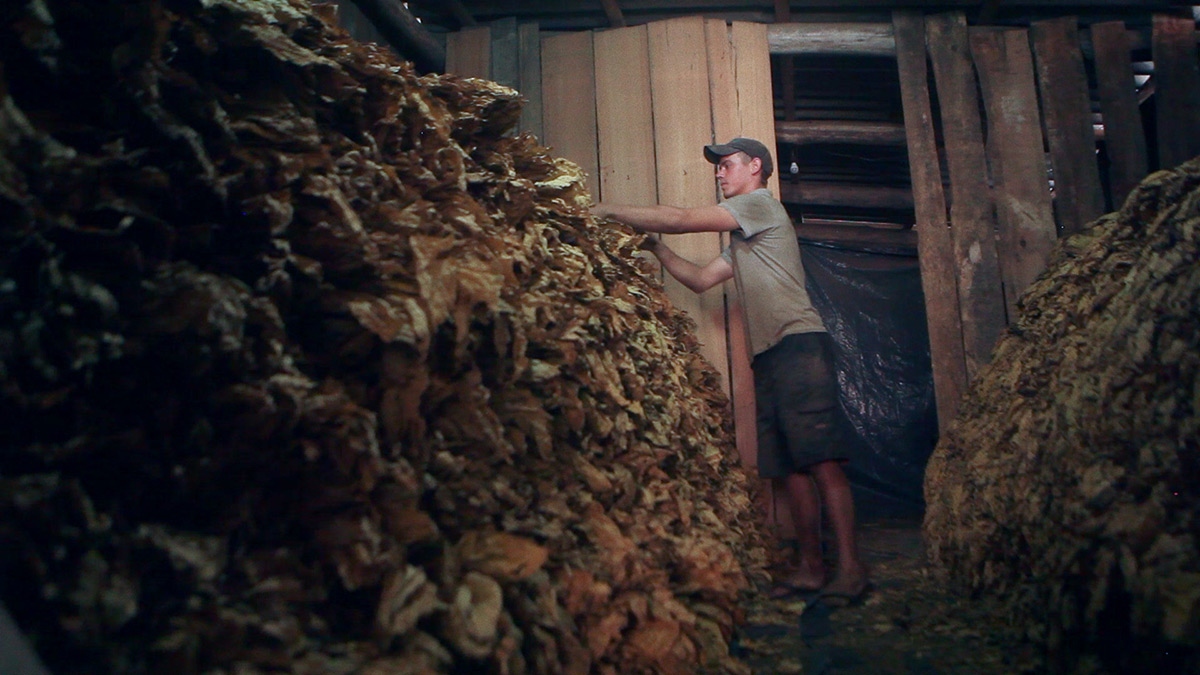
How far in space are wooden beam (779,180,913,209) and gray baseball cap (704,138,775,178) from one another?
4.02 meters

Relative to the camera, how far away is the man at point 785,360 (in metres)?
4.04

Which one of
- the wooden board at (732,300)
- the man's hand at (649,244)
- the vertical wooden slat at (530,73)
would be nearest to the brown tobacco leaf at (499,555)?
the man's hand at (649,244)

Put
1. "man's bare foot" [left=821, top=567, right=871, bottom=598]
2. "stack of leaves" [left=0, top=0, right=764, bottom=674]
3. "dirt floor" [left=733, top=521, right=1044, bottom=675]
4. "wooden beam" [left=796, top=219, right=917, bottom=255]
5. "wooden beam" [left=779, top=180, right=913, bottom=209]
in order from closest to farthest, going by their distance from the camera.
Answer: "stack of leaves" [left=0, top=0, right=764, bottom=674], "dirt floor" [left=733, top=521, right=1044, bottom=675], "man's bare foot" [left=821, top=567, right=871, bottom=598], "wooden beam" [left=779, top=180, right=913, bottom=209], "wooden beam" [left=796, top=219, right=917, bottom=255]

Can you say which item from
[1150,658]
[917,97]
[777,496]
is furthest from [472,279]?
[917,97]

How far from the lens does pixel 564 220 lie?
9.72ft

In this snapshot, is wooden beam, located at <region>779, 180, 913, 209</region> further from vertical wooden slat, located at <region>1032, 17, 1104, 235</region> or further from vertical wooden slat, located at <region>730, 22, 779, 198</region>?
vertical wooden slat, located at <region>730, 22, 779, 198</region>

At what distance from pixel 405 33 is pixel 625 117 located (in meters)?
1.55

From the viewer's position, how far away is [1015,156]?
535 cm

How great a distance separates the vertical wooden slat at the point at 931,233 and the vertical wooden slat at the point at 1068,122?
779 millimetres

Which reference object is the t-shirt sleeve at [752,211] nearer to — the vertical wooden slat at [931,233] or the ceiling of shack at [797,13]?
the vertical wooden slat at [931,233]

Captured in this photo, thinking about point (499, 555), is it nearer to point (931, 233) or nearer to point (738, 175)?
point (738, 175)

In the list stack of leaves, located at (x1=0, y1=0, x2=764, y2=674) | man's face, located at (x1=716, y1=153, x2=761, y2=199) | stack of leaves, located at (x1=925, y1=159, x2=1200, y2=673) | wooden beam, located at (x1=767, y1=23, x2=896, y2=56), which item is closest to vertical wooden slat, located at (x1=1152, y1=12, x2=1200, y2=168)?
wooden beam, located at (x1=767, y1=23, x2=896, y2=56)

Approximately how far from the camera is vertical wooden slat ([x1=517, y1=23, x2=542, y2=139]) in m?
5.47

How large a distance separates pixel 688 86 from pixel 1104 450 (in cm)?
359
